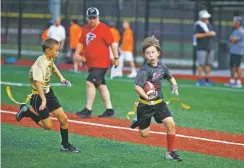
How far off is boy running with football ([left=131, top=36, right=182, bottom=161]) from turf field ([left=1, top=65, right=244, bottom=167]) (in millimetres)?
425

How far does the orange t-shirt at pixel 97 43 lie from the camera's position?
13859mm

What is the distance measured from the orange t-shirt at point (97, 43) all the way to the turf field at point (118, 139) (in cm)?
126

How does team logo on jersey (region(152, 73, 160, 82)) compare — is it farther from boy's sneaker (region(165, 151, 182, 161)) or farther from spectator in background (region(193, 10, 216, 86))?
spectator in background (region(193, 10, 216, 86))

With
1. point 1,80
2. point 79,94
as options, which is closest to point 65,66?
point 1,80

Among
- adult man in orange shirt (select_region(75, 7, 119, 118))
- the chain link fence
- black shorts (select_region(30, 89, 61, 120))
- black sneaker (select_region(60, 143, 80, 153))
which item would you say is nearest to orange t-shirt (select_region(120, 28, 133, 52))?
the chain link fence

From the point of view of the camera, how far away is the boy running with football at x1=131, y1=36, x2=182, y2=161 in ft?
A: 31.5

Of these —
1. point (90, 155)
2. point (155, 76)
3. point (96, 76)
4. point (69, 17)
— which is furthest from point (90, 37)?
point (69, 17)

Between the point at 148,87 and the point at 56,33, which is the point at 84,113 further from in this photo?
the point at 56,33

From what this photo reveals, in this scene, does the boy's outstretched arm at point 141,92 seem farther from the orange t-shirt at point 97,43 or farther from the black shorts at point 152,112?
the orange t-shirt at point 97,43

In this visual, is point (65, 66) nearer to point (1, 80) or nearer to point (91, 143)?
point (1, 80)

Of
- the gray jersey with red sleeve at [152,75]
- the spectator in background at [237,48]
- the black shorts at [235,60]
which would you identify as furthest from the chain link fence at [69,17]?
the gray jersey with red sleeve at [152,75]

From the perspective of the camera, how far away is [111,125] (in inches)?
506

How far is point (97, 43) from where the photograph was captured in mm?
13906

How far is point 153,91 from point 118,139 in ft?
6.31
